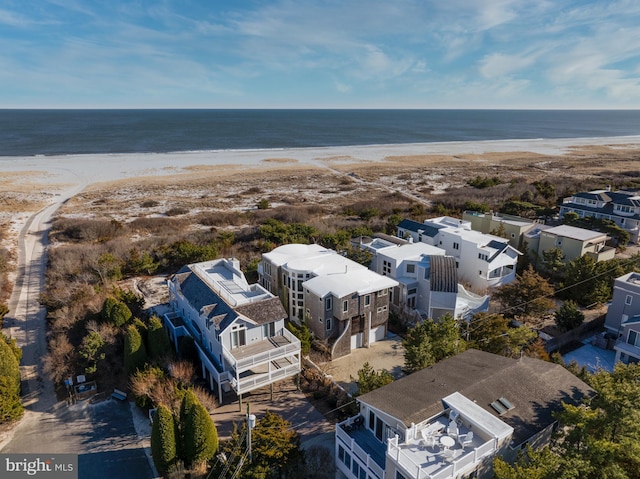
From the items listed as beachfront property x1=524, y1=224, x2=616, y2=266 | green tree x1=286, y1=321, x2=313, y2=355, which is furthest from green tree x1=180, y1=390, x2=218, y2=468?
beachfront property x1=524, y1=224, x2=616, y2=266

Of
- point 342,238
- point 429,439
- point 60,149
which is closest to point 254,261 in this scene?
point 342,238

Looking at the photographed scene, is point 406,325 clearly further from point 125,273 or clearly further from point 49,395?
point 125,273

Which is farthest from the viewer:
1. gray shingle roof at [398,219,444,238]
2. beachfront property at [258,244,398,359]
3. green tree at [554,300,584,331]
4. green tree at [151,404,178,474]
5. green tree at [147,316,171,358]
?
gray shingle roof at [398,219,444,238]

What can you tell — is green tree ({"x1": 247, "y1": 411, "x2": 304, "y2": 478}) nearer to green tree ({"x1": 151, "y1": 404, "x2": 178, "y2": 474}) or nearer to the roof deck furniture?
green tree ({"x1": 151, "y1": 404, "x2": 178, "y2": 474})

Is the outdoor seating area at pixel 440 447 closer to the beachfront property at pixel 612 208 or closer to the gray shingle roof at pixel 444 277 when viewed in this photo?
the gray shingle roof at pixel 444 277

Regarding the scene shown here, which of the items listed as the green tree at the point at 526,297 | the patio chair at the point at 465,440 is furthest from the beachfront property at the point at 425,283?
the patio chair at the point at 465,440

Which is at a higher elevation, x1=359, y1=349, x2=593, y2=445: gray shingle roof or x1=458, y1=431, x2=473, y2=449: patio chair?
x1=359, y1=349, x2=593, y2=445: gray shingle roof
